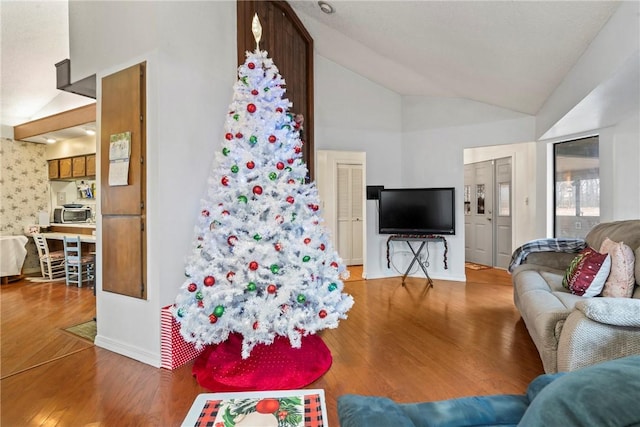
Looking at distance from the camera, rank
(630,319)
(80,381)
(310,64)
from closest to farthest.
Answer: (630,319)
(80,381)
(310,64)

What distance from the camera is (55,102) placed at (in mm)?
5090

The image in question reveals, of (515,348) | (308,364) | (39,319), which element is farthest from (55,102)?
(515,348)

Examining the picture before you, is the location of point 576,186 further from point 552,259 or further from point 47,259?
point 47,259

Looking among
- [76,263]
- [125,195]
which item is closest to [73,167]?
[76,263]

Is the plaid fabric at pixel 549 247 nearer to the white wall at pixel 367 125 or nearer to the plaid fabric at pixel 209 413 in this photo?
the white wall at pixel 367 125

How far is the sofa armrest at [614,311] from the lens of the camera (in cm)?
152

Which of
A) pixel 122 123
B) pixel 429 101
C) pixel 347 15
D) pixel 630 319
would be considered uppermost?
pixel 347 15

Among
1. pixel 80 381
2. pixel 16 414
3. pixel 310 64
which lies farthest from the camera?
pixel 310 64

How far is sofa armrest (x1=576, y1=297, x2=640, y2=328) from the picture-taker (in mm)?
1516

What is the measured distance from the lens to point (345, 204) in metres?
6.17

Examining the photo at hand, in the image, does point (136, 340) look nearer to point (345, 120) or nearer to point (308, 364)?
point (308, 364)

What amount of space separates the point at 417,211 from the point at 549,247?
1742 millimetres

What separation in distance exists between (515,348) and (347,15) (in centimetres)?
346

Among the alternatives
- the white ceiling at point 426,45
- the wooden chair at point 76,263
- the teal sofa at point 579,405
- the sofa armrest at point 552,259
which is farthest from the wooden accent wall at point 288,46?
the wooden chair at point 76,263
